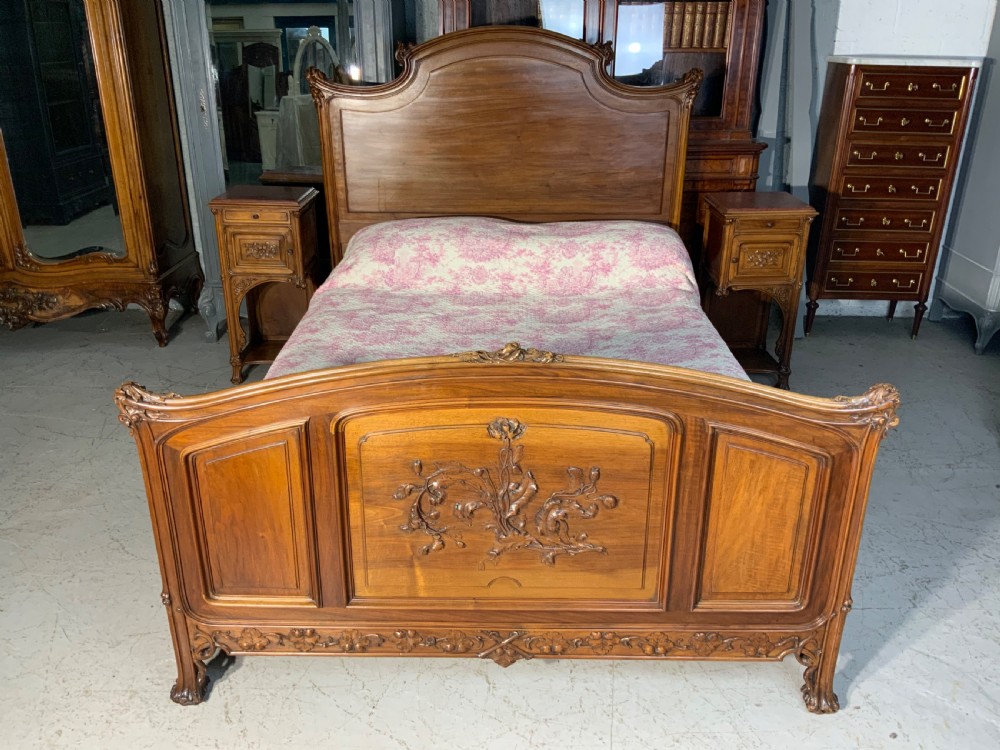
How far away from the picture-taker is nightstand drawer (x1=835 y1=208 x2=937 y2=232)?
12.2 ft

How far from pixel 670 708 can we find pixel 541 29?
229 centimetres

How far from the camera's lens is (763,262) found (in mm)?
3283

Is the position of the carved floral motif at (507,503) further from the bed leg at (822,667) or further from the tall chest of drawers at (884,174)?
the tall chest of drawers at (884,174)

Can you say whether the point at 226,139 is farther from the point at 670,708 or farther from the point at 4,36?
the point at 670,708

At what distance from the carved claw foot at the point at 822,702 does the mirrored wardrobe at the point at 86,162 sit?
2.94 m

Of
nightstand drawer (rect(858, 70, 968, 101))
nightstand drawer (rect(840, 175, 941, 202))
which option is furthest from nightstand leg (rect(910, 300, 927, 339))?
nightstand drawer (rect(858, 70, 968, 101))

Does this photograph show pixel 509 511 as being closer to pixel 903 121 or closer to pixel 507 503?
pixel 507 503

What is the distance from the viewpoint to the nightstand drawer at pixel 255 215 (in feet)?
10.6

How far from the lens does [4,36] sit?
339cm

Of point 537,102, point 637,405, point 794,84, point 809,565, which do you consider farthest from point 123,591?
point 794,84

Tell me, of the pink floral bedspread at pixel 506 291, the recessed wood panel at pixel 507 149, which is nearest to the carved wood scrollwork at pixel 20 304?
the recessed wood panel at pixel 507 149

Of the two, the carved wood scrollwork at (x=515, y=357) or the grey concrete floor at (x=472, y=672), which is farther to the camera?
the grey concrete floor at (x=472, y=672)

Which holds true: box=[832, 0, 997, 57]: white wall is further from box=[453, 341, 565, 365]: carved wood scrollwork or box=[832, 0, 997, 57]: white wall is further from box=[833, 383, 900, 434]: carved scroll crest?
box=[453, 341, 565, 365]: carved wood scrollwork

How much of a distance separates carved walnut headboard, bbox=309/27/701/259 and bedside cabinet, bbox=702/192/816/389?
0.69 ft
